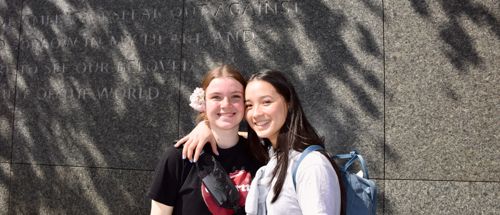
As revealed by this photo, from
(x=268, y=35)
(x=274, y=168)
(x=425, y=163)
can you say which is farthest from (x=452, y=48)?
(x=274, y=168)

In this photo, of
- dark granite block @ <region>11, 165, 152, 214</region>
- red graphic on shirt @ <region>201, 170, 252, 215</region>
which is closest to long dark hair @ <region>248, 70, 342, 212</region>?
red graphic on shirt @ <region>201, 170, 252, 215</region>

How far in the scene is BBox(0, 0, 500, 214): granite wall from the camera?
4.32 m

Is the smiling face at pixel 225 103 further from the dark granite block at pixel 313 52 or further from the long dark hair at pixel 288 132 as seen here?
the dark granite block at pixel 313 52

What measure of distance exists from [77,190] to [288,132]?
3.93 m

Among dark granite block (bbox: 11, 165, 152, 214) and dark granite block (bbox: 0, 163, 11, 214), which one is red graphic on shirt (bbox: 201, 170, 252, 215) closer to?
dark granite block (bbox: 11, 165, 152, 214)

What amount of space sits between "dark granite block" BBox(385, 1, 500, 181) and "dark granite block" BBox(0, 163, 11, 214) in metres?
4.70

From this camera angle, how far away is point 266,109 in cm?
238

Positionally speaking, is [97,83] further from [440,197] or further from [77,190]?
[440,197]

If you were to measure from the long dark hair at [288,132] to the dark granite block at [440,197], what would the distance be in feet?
7.63

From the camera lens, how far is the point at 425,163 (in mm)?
4336

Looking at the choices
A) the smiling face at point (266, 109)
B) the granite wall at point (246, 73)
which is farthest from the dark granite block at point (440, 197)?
Result: the smiling face at point (266, 109)

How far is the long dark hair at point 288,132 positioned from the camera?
89.8 inches

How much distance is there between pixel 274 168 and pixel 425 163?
99.6 inches

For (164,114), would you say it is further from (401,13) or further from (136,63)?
(401,13)
